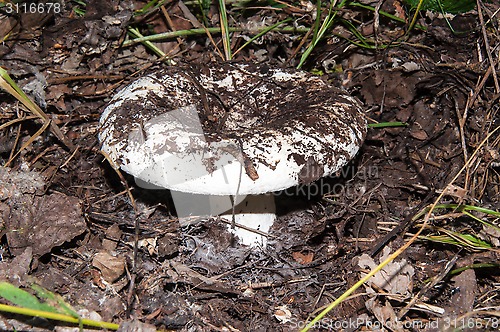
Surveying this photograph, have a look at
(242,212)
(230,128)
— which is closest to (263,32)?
(230,128)

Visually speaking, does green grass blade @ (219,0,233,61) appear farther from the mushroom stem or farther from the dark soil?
the mushroom stem

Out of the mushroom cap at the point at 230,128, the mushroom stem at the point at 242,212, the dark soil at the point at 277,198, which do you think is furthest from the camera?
the mushroom stem at the point at 242,212

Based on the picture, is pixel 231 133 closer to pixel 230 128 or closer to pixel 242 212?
pixel 230 128

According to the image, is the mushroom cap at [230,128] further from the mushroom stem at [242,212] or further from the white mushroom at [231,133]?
the mushroom stem at [242,212]

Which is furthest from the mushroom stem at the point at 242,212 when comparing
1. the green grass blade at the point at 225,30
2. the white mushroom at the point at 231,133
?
the green grass blade at the point at 225,30

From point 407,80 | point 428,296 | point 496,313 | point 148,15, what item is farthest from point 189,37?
point 496,313

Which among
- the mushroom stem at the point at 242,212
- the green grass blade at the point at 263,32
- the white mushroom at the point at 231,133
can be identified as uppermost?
the green grass blade at the point at 263,32

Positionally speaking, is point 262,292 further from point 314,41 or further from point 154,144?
point 314,41

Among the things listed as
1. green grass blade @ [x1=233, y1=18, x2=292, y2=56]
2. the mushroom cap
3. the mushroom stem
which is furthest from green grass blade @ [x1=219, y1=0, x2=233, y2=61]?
the mushroom stem
